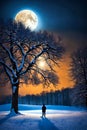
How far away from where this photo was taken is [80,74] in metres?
50.1

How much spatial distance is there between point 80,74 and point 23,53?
18205mm

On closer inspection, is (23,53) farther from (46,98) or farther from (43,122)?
(46,98)

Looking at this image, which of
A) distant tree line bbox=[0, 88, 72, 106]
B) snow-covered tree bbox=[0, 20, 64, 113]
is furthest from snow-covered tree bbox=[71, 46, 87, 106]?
distant tree line bbox=[0, 88, 72, 106]

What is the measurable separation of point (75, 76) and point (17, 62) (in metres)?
16.4

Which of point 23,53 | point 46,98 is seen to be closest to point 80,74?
point 23,53

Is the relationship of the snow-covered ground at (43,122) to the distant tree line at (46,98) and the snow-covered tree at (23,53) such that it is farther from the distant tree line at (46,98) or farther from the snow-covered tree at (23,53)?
the distant tree line at (46,98)

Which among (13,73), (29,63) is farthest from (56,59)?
(13,73)

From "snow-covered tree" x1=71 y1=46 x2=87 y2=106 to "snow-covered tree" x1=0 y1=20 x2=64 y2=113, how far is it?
12212 millimetres

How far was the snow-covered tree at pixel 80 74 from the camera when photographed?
47.6m

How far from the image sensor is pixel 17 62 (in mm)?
37844

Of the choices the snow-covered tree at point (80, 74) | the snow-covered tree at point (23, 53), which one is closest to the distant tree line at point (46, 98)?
the snow-covered tree at point (80, 74)

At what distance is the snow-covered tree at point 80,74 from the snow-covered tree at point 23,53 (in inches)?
481

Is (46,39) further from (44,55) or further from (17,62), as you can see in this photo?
(17,62)

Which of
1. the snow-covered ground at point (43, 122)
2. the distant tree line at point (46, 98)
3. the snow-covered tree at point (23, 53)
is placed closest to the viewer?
the snow-covered ground at point (43, 122)
